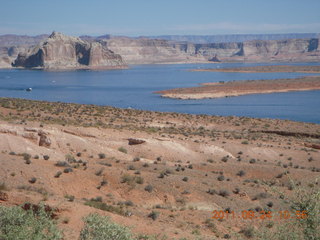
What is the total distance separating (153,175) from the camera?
731 inches

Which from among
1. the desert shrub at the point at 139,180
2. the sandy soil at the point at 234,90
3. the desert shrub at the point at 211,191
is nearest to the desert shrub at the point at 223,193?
the desert shrub at the point at 211,191

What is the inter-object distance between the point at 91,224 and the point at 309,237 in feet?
14.2

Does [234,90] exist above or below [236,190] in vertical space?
below

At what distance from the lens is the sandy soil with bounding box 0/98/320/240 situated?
13117 millimetres

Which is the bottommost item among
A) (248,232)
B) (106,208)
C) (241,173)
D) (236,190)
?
(241,173)

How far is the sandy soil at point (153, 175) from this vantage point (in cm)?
1312

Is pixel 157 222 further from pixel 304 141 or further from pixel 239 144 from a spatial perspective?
pixel 304 141

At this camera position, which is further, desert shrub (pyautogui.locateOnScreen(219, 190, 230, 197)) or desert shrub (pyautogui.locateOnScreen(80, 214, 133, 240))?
desert shrub (pyautogui.locateOnScreen(219, 190, 230, 197))

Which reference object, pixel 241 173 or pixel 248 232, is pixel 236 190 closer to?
pixel 241 173

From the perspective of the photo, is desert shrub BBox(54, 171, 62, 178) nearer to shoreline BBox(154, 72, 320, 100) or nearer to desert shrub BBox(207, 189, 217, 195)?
desert shrub BBox(207, 189, 217, 195)

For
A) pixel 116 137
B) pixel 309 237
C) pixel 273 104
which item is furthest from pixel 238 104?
pixel 309 237

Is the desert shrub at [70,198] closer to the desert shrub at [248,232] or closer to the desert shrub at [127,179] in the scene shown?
the desert shrub at [127,179]
